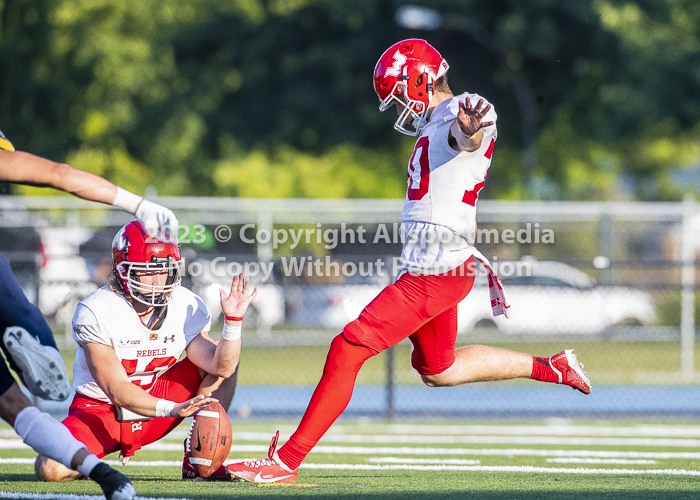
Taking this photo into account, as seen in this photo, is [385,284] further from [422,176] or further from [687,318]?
[422,176]

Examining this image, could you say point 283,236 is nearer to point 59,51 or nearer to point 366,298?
point 366,298

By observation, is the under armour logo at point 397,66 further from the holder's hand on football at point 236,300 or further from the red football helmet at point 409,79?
the holder's hand on football at point 236,300

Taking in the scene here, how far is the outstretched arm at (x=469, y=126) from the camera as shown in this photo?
4.07 m

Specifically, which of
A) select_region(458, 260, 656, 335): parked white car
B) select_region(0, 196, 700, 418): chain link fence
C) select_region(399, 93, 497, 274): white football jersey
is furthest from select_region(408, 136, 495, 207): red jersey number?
select_region(458, 260, 656, 335): parked white car

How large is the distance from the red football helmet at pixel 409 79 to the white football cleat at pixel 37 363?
2.00m

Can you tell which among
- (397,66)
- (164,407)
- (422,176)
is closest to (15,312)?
(164,407)

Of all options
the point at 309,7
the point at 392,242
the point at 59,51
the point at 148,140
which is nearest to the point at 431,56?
the point at 392,242

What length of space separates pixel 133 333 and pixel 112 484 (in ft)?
3.92

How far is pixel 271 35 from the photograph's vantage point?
27.1 metres

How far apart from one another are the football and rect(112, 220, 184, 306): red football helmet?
595mm

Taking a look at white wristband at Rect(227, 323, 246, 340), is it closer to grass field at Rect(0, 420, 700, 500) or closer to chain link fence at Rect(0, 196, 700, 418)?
grass field at Rect(0, 420, 700, 500)

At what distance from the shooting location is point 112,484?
3428 millimetres

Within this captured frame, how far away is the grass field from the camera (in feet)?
13.6

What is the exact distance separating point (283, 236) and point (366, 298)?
13.7ft
